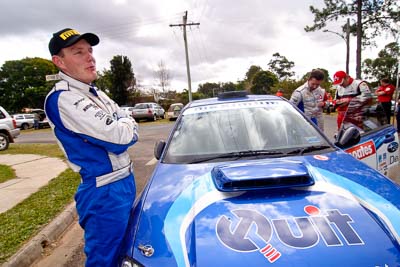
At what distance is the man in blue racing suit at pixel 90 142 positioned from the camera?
6.20ft

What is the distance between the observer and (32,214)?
14.0 ft

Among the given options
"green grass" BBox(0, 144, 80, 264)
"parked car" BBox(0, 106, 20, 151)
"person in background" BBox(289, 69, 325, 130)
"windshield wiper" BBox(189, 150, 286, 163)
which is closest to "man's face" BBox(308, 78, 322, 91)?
"person in background" BBox(289, 69, 325, 130)

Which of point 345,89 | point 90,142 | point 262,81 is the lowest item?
point 90,142

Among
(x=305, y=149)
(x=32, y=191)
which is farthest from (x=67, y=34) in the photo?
(x=32, y=191)

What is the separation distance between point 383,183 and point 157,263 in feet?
5.08

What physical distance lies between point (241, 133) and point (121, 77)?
4762 centimetres

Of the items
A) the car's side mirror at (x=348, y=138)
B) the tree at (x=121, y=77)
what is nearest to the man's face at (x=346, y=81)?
the car's side mirror at (x=348, y=138)

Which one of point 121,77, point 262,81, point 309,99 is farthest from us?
point 262,81

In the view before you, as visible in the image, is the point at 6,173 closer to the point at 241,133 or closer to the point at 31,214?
the point at 31,214

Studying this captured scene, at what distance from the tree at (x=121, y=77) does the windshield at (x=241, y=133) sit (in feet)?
152

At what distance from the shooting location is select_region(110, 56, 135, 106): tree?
4766 cm

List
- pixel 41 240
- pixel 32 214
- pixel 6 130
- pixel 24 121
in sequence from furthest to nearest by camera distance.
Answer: pixel 24 121 < pixel 6 130 < pixel 32 214 < pixel 41 240

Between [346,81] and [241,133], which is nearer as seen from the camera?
[241,133]

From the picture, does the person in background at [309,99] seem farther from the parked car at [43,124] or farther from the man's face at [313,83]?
the parked car at [43,124]
